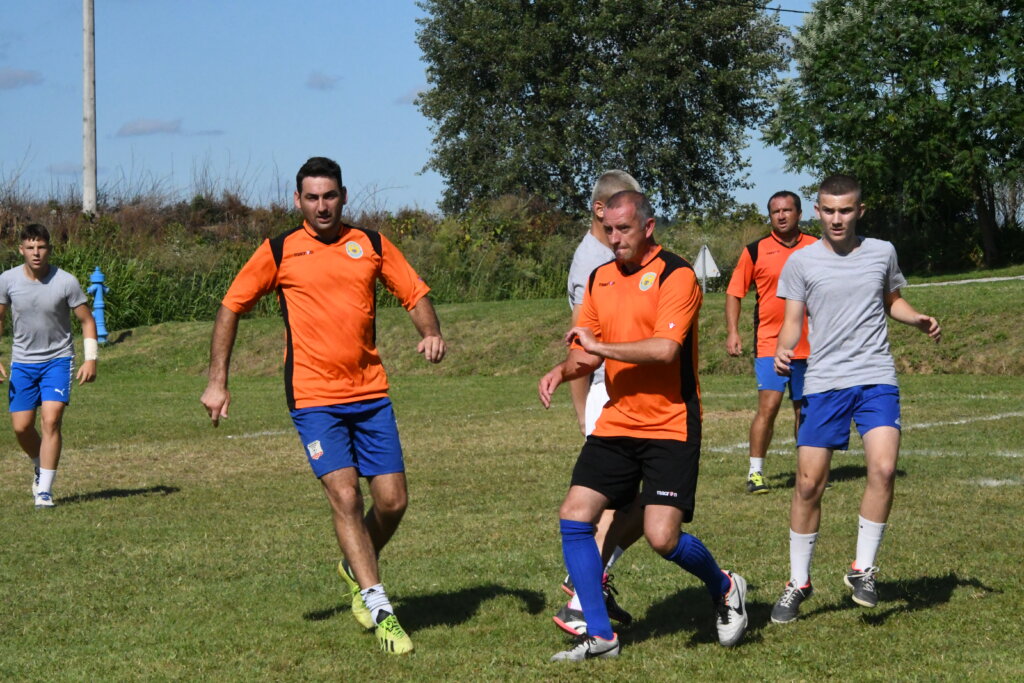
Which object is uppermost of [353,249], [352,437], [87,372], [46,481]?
[353,249]

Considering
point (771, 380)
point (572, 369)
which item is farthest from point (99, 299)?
point (572, 369)

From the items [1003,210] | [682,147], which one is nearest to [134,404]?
[1003,210]

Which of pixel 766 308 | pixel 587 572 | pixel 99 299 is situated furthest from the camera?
pixel 99 299

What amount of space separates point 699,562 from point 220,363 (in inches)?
90.3

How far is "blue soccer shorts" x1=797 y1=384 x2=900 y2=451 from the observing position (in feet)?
20.3

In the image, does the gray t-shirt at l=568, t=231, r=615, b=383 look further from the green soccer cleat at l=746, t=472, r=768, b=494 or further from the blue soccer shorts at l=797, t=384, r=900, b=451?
→ the green soccer cleat at l=746, t=472, r=768, b=494

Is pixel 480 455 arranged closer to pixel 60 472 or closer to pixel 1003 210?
pixel 60 472

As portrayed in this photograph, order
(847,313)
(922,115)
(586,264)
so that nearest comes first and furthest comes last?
(847,313) → (586,264) → (922,115)

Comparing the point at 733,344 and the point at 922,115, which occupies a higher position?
the point at 922,115

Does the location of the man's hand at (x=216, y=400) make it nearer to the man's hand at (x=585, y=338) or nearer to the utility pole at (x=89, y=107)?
the man's hand at (x=585, y=338)

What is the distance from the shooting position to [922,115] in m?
43.0

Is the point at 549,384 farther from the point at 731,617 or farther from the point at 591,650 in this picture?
the point at 731,617

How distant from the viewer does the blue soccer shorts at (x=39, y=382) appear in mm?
10383

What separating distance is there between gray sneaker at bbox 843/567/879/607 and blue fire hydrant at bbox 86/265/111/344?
23.8m
